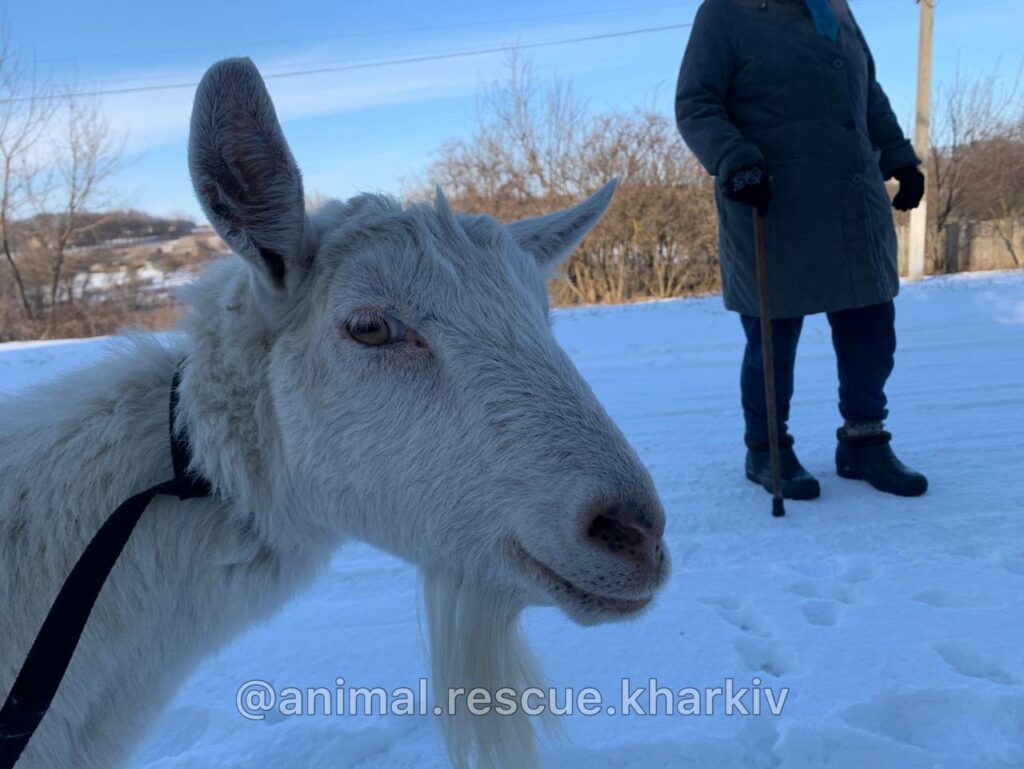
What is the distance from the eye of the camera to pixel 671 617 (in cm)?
305

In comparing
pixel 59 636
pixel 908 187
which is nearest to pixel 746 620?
pixel 59 636

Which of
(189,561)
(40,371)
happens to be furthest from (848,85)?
(40,371)

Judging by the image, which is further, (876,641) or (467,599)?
(876,641)

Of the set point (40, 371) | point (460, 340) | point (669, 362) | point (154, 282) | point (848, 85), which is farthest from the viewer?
point (154, 282)

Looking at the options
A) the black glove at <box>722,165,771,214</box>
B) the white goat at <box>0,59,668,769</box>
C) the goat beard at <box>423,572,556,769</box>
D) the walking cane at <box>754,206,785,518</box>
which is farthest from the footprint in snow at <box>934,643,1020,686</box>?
the black glove at <box>722,165,771,214</box>

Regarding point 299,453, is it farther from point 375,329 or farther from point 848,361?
point 848,361

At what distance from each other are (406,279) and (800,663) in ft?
6.84

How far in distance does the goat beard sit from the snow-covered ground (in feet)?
1.49

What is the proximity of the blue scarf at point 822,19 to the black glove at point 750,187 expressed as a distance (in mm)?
901

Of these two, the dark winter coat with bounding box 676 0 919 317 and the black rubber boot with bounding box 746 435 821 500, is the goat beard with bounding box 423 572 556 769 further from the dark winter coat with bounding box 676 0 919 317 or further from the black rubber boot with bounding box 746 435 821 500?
the dark winter coat with bounding box 676 0 919 317

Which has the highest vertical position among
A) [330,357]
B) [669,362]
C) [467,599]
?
[330,357]

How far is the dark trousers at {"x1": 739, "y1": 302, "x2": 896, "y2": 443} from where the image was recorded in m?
4.26

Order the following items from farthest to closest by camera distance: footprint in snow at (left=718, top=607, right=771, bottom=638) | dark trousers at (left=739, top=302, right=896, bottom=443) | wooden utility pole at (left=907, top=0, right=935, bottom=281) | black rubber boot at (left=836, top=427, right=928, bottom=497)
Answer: wooden utility pole at (left=907, top=0, right=935, bottom=281), dark trousers at (left=739, top=302, right=896, bottom=443), black rubber boot at (left=836, top=427, right=928, bottom=497), footprint in snow at (left=718, top=607, right=771, bottom=638)

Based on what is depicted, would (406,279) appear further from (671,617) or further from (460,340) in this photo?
(671,617)
